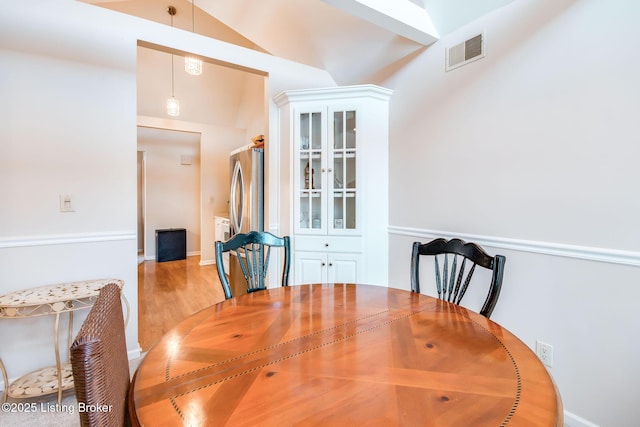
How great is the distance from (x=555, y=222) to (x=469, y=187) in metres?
0.56

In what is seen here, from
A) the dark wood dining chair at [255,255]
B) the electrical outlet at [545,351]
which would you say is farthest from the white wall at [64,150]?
the electrical outlet at [545,351]

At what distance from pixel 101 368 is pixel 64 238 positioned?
77.6 inches

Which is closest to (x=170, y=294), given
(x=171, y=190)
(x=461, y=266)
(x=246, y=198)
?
(x=246, y=198)

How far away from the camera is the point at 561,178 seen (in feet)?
5.30

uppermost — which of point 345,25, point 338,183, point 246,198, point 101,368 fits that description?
point 345,25

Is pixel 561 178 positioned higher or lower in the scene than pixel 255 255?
higher

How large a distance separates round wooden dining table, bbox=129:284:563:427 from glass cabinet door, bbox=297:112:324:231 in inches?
61.8

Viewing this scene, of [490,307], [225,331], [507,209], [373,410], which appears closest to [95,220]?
[225,331]

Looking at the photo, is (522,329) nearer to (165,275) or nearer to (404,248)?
(404,248)

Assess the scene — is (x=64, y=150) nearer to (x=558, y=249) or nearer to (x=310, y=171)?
(x=310, y=171)

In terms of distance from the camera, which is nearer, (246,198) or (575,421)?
(575,421)

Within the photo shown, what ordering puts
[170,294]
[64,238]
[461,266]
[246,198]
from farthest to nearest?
[170,294], [246,198], [64,238], [461,266]

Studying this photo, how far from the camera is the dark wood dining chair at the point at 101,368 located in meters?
0.53

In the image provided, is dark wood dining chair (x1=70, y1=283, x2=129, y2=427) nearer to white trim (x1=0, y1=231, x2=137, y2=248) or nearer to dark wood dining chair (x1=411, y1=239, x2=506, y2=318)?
dark wood dining chair (x1=411, y1=239, x2=506, y2=318)
